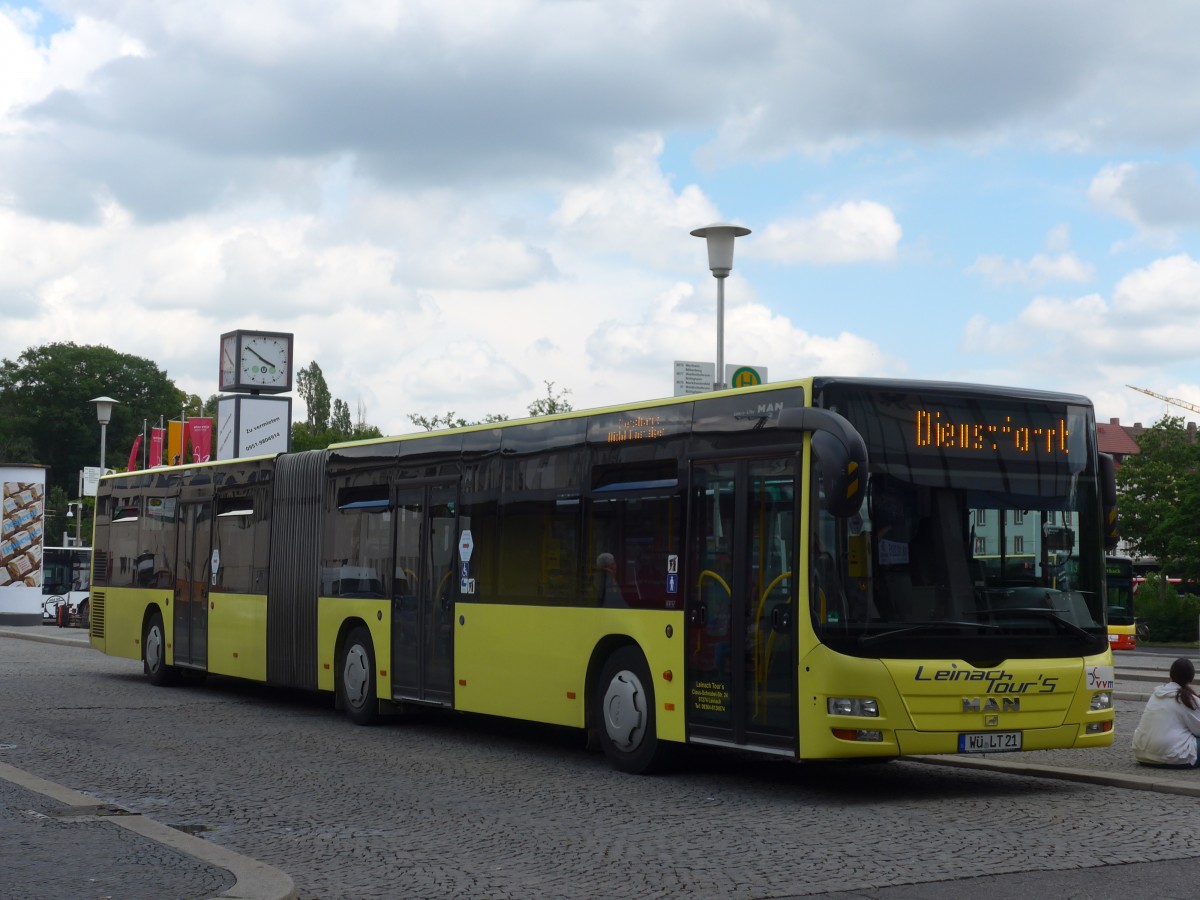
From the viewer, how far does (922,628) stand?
1135 cm

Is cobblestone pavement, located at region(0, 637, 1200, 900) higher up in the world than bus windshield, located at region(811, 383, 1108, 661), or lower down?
lower down

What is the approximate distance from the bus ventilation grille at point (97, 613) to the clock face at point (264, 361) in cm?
1833

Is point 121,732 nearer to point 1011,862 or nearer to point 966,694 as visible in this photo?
point 966,694

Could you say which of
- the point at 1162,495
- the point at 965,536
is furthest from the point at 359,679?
the point at 1162,495

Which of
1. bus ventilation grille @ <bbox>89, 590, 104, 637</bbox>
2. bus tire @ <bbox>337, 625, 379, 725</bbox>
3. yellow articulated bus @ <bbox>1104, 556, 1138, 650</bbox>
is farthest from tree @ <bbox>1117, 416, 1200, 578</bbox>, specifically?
bus tire @ <bbox>337, 625, 379, 725</bbox>

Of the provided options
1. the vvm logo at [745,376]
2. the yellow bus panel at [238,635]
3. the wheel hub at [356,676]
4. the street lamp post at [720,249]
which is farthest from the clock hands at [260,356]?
the wheel hub at [356,676]

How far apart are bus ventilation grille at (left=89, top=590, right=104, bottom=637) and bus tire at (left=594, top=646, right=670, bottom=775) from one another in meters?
14.8

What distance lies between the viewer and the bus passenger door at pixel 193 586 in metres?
22.4

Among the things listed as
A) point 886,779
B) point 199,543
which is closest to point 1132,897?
point 886,779

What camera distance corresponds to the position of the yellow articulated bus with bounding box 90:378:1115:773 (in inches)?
445

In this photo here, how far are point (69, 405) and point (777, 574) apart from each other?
104086 millimetres

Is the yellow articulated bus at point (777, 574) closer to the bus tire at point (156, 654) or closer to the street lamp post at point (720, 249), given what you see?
the street lamp post at point (720, 249)

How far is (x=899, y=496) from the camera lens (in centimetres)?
1149

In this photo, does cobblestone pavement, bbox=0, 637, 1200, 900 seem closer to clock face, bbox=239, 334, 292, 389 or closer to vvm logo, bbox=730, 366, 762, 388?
vvm logo, bbox=730, 366, 762, 388
